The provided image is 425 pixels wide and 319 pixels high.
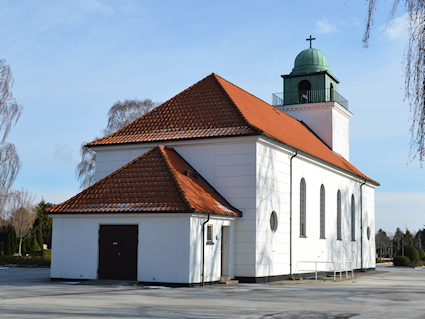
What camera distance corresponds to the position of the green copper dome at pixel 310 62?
3809 centimetres

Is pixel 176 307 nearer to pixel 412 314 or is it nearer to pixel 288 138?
pixel 412 314

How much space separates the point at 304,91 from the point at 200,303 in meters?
26.7

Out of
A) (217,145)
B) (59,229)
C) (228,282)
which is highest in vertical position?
(217,145)

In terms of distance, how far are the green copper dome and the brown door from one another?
22248mm

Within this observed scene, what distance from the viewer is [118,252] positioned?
20406 mm

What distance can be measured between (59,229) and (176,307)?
1009cm

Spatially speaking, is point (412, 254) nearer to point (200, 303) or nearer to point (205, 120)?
point (205, 120)

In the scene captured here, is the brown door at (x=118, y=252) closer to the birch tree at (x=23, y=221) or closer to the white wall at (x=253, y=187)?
the white wall at (x=253, y=187)

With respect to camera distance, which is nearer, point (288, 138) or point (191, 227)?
point (191, 227)

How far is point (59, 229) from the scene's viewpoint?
21391 millimetres

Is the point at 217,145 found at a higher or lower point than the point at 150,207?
higher

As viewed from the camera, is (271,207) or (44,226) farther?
(44,226)

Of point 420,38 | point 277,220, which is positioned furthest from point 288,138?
point 420,38

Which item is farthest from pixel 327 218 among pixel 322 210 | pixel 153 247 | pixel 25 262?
pixel 25 262
